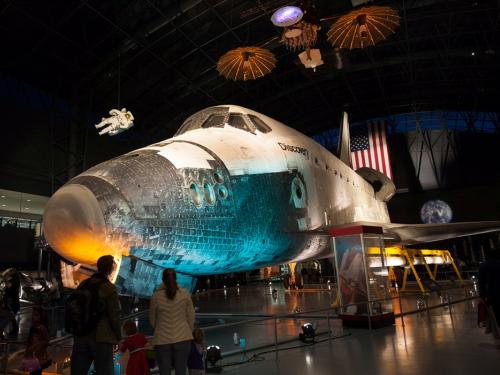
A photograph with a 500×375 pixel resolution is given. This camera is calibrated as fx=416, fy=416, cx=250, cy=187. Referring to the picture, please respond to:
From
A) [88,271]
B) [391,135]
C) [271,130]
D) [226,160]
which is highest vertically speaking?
[391,135]

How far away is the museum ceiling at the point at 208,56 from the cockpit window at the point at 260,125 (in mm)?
5025

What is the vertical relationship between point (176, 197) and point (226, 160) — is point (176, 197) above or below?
below

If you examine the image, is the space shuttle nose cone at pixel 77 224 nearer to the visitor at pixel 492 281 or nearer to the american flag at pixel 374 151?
the visitor at pixel 492 281

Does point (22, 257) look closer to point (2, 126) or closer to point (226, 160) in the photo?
point (2, 126)

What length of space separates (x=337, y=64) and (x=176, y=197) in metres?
14.1

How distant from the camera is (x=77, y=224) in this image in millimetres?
2891

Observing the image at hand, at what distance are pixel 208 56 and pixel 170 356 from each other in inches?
544

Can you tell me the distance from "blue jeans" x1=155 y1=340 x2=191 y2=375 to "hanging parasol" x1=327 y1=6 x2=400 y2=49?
8667 millimetres

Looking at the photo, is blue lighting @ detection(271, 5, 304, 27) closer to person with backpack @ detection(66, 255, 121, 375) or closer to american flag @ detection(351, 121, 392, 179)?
person with backpack @ detection(66, 255, 121, 375)

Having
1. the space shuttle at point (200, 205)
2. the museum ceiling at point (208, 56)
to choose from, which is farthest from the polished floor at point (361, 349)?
the museum ceiling at point (208, 56)

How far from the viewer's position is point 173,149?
3.91 m

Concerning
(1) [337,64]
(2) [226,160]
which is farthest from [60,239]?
(1) [337,64]

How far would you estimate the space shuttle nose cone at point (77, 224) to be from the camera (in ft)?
9.50

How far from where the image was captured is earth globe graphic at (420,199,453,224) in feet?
72.5
